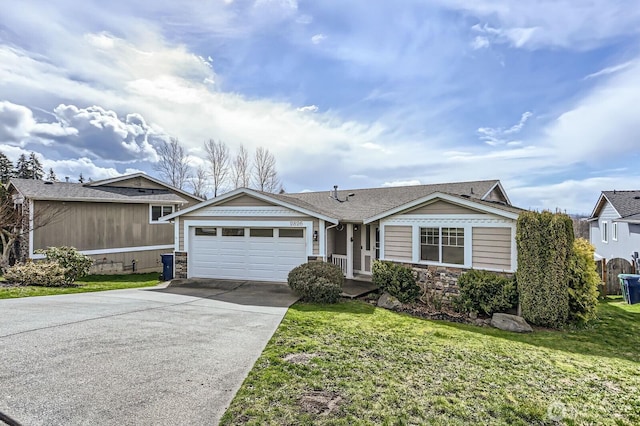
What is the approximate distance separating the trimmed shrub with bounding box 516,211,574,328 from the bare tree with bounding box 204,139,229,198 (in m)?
28.6

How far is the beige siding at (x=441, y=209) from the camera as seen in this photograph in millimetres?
10164

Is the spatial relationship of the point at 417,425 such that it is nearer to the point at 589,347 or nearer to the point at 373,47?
the point at 589,347

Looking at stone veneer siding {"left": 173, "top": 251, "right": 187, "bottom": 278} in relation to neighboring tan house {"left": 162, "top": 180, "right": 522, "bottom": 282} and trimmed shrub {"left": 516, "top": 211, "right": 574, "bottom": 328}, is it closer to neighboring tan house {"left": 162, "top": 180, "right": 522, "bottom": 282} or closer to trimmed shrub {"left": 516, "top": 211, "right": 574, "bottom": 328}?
neighboring tan house {"left": 162, "top": 180, "right": 522, "bottom": 282}

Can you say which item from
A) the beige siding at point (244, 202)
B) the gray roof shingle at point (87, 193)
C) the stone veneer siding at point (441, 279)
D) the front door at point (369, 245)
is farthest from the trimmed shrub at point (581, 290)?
the gray roof shingle at point (87, 193)

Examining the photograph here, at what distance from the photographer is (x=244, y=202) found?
42.5ft

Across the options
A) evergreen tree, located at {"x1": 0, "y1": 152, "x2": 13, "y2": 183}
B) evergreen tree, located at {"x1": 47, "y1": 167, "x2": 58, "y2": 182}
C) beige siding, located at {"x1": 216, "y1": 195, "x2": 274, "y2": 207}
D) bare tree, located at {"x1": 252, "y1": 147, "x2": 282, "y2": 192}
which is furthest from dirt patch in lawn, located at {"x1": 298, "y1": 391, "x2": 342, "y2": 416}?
evergreen tree, located at {"x1": 47, "y1": 167, "x2": 58, "y2": 182}

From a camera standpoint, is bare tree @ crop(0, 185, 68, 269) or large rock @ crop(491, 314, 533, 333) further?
bare tree @ crop(0, 185, 68, 269)

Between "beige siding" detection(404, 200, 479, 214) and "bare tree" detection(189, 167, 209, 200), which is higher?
"bare tree" detection(189, 167, 209, 200)

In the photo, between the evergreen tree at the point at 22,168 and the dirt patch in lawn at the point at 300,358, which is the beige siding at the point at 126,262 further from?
the evergreen tree at the point at 22,168

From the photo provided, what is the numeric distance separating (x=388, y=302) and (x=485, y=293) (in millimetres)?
2675

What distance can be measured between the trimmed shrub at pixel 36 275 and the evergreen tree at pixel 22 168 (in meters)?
37.2

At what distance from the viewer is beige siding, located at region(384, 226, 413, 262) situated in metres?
11.1

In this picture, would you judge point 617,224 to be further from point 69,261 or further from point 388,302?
point 69,261

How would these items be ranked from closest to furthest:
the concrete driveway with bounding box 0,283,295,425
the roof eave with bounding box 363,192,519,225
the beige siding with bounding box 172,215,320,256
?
the concrete driveway with bounding box 0,283,295,425 → the roof eave with bounding box 363,192,519,225 → the beige siding with bounding box 172,215,320,256
